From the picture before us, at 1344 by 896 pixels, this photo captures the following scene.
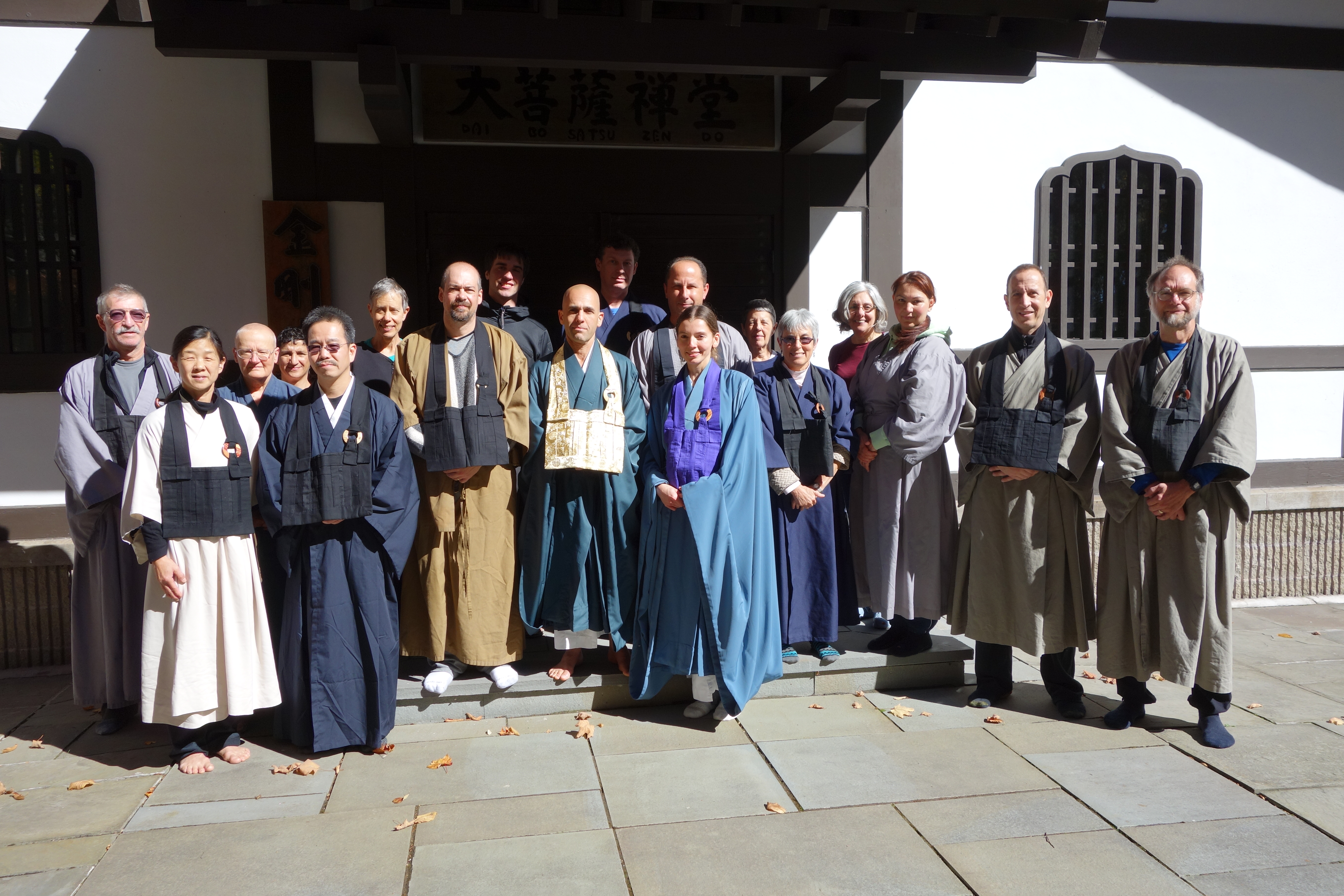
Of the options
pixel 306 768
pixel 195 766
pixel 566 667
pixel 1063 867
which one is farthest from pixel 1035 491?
pixel 195 766

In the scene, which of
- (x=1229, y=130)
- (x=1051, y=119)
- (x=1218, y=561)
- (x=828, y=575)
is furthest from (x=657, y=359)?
(x=1229, y=130)

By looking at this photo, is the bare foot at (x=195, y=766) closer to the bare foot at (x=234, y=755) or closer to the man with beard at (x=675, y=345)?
the bare foot at (x=234, y=755)

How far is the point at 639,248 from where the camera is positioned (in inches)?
217

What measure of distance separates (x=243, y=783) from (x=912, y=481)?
318 centimetres

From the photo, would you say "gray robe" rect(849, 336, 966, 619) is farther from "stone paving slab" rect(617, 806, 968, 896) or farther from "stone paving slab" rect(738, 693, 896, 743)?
"stone paving slab" rect(617, 806, 968, 896)

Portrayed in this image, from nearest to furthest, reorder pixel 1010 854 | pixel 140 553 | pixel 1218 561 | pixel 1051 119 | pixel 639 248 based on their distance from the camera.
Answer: pixel 1010 854 → pixel 140 553 → pixel 1218 561 → pixel 639 248 → pixel 1051 119

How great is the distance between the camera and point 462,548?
165 inches

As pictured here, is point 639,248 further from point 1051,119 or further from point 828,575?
point 1051,119

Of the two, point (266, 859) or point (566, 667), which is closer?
point (266, 859)

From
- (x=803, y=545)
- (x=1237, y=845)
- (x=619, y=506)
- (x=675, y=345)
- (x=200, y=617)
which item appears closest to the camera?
(x=1237, y=845)

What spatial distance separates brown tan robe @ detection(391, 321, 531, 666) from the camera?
13.7 feet

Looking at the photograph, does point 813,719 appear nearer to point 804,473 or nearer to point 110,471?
point 804,473

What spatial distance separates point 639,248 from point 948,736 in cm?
316

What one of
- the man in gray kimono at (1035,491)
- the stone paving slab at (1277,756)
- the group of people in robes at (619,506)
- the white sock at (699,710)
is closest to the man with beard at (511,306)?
the group of people in robes at (619,506)
